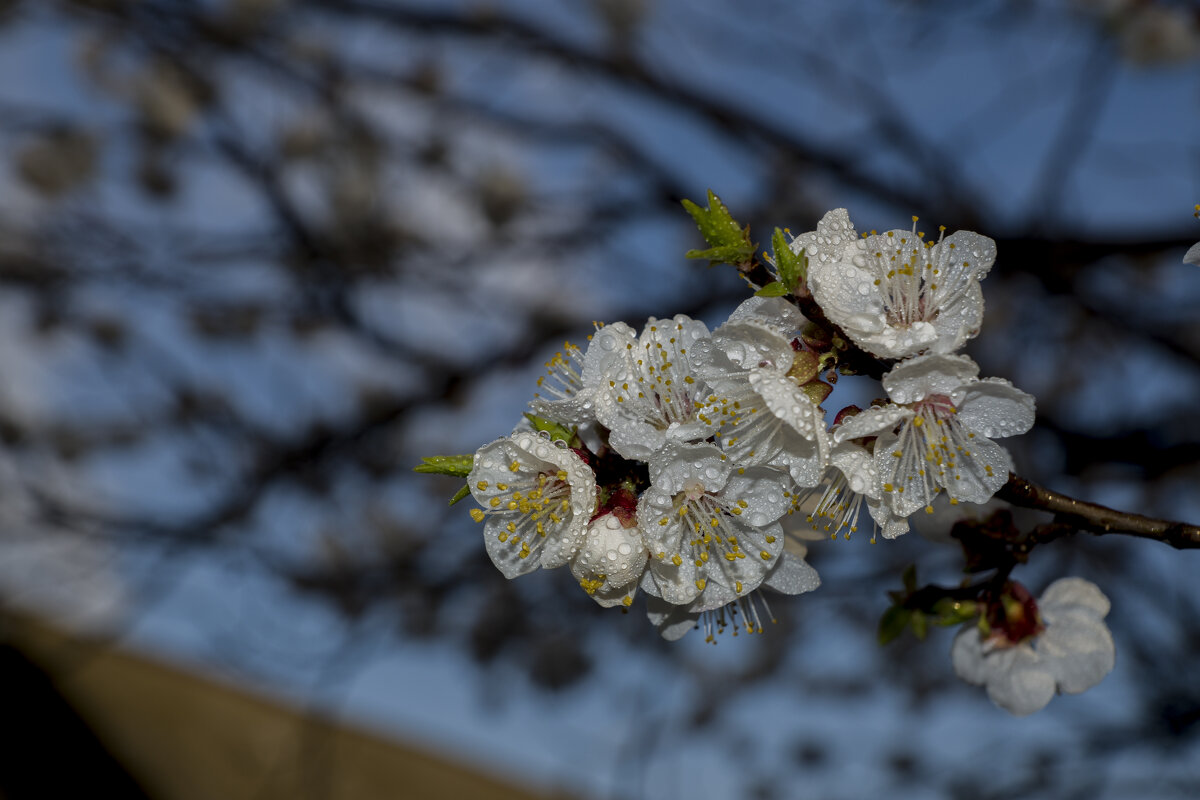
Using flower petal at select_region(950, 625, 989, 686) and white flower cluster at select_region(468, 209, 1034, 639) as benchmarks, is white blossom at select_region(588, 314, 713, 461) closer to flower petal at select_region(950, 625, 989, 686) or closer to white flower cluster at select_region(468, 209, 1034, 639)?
white flower cluster at select_region(468, 209, 1034, 639)

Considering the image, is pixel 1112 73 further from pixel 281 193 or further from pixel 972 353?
pixel 281 193

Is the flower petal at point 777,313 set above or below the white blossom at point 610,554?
above

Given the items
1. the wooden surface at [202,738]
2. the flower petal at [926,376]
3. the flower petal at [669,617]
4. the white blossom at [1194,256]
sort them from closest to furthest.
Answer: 1. the flower petal at [926,376]
2. the white blossom at [1194,256]
3. the flower petal at [669,617]
4. the wooden surface at [202,738]

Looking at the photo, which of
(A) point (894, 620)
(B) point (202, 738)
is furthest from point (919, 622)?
(B) point (202, 738)

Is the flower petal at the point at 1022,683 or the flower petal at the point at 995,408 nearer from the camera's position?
the flower petal at the point at 995,408

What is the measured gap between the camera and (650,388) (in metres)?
0.79

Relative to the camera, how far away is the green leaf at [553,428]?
815mm

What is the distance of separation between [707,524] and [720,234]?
272 millimetres

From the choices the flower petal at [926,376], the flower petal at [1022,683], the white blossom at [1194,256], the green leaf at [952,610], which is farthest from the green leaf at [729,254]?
the flower petal at [1022,683]

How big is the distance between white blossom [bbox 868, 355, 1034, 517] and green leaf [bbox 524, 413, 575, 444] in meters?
0.27


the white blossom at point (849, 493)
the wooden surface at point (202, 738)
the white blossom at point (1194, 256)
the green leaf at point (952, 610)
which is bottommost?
the wooden surface at point (202, 738)

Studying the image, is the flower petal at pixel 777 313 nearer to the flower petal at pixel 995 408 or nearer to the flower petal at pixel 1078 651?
the flower petal at pixel 995 408

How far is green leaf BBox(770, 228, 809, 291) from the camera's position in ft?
2.35

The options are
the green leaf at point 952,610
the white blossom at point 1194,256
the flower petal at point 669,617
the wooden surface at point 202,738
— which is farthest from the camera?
the wooden surface at point 202,738
